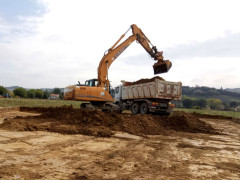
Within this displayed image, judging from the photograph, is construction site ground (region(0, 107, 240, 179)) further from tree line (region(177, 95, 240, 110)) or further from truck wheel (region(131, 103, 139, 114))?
tree line (region(177, 95, 240, 110))

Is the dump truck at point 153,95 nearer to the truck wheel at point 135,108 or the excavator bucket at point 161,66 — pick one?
the truck wheel at point 135,108

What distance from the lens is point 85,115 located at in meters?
10.5

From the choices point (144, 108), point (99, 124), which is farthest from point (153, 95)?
point (99, 124)

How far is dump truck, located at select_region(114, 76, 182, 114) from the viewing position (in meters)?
14.4

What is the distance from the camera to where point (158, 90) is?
560 inches

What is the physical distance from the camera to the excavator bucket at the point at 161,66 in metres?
15.9

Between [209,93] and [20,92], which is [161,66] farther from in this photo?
[209,93]

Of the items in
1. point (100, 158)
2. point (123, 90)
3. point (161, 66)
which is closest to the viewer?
point (100, 158)

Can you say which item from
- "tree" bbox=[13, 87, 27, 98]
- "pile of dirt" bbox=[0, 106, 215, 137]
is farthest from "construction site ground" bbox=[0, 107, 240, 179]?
"tree" bbox=[13, 87, 27, 98]

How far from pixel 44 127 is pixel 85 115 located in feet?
7.97

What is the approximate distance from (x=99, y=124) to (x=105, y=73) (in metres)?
7.33

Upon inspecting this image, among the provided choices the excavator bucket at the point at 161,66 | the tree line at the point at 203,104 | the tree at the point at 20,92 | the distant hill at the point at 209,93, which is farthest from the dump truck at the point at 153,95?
the distant hill at the point at 209,93

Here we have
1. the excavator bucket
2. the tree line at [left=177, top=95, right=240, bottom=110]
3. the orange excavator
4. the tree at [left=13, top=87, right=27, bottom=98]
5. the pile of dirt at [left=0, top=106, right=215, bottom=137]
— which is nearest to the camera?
the pile of dirt at [left=0, top=106, right=215, bottom=137]

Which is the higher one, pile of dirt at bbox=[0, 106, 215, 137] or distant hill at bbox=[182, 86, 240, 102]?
distant hill at bbox=[182, 86, 240, 102]
